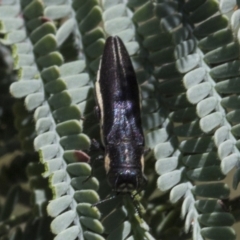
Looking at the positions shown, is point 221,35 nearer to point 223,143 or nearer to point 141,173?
point 223,143

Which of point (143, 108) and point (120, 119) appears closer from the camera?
point (143, 108)

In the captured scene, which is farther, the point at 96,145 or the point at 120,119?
the point at 120,119

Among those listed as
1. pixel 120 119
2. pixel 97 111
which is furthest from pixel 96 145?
pixel 120 119

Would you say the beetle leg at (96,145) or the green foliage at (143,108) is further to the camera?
the beetle leg at (96,145)

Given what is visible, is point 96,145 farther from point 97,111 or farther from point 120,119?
point 120,119

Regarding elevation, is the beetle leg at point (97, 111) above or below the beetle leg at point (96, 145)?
above

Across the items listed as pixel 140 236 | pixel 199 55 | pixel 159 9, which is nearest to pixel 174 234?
pixel 140 236
